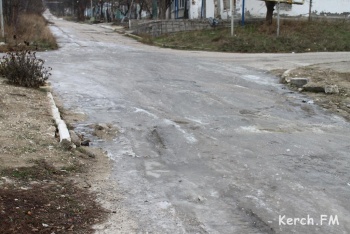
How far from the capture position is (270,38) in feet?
84.4

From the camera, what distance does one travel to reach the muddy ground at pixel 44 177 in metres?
4.25

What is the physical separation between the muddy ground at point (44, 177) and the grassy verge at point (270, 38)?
17.1m

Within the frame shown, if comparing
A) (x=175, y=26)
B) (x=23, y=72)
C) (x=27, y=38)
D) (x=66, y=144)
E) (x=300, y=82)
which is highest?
(x=175, y=26)

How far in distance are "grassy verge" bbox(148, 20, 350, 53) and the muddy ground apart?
17.1 metres

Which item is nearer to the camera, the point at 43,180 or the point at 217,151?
the point at 43,180

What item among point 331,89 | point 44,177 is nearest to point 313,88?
point 331,89

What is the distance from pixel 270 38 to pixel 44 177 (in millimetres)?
22096

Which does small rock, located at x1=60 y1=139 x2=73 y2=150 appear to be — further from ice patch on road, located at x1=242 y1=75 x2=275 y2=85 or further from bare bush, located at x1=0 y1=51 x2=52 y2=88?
ice patch on road, located at x1=242 y1=75 x2=275 y2=85

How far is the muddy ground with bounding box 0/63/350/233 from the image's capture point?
13.9 feet

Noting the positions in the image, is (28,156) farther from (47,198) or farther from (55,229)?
(55,229)

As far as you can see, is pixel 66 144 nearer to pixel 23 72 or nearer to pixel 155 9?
pixel 23 72

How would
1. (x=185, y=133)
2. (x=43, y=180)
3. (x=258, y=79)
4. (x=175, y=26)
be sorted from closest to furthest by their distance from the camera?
(x=43, y=180), (x=185, y=133), (x=258, y=79), (x=175, y=26)

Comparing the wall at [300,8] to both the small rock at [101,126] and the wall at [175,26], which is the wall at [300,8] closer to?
the wall at [175,26]

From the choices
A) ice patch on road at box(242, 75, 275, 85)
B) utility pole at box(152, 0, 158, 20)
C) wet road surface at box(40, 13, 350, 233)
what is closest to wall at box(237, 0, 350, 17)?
utility pole at box(152, 0, 158, 20)
